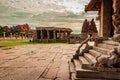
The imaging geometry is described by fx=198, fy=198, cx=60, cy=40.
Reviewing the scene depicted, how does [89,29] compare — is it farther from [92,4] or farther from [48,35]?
[92,4]

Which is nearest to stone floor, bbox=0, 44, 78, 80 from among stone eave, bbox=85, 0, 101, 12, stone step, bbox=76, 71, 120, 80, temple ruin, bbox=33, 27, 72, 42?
stone step, bbox=76, 71, 120, 80

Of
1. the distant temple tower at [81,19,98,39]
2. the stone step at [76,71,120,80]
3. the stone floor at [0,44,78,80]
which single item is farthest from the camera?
the distant temple tower at [81,19,98,39]

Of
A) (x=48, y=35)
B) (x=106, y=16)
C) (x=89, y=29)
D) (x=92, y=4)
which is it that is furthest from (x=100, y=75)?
(x=89, y=29)

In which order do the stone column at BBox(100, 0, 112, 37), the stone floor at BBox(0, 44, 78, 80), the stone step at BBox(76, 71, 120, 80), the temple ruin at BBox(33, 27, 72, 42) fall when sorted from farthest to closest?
the temple ruin at BBox(33, 27, 72, 42), the stone column at BBox(100, 0, 112, 37), the stone floor at BBox(0, 44, 78, 80), the stone step at BBox(76, 71, 120, 80)

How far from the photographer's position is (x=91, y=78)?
16.7 feet

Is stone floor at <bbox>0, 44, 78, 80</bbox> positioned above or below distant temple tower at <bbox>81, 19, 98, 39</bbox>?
below

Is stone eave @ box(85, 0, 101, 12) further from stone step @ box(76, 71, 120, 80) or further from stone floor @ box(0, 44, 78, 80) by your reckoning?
stone step @ box(76, 71, 120, 80)

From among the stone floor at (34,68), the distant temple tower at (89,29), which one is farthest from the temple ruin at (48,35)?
the stone floor at (34,68)

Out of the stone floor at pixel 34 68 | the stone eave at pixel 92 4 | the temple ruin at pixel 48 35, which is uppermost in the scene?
the stone eave at pixel 92 4

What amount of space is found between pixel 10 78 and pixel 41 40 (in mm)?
40738

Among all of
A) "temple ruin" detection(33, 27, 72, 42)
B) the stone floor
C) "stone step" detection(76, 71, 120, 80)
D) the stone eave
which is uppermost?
the stone eave

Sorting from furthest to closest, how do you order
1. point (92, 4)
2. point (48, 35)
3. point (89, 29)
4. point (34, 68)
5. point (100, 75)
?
1. point (89, 29)
2. point (48, 35)
3. point (92, 4)
4. point (34, 68)
5. point (100, 75)

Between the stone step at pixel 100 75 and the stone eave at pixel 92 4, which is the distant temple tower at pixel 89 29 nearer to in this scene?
the stone eave at pixel 92 4

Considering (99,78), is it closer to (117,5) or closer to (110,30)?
(117,5)
